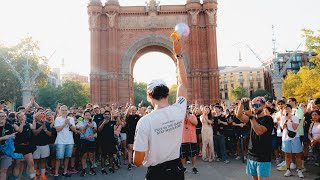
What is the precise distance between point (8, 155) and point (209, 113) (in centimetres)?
822

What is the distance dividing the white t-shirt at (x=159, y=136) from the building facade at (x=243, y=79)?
92.6m

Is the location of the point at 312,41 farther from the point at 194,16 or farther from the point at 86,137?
the point at 86,137

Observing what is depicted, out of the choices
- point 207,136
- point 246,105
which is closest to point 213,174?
point 207,136

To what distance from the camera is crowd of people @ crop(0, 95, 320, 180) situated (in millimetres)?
8828

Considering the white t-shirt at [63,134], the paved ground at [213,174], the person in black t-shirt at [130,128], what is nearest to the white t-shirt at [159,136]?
the paved ground at [213,174]

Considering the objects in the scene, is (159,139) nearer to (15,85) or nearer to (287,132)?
(287,132)

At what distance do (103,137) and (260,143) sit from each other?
6.74m

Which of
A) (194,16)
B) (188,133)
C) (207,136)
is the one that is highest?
(194,16)

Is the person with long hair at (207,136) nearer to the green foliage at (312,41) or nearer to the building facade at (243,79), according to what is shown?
the green foliage at (312,41)

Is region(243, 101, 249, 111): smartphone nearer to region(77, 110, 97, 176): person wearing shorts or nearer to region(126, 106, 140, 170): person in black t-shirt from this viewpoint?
region(126, 106, 140, 170): person in black t-shirt

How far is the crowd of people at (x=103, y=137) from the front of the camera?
8828 millimetres

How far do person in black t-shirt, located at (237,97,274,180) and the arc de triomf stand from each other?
24003 millimetres

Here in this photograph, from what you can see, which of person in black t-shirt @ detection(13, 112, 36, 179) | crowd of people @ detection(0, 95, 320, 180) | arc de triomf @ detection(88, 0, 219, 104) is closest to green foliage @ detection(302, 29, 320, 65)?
arc de triomf @ detection(88, 0, 219, 104)

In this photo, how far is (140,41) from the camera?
30.2m
